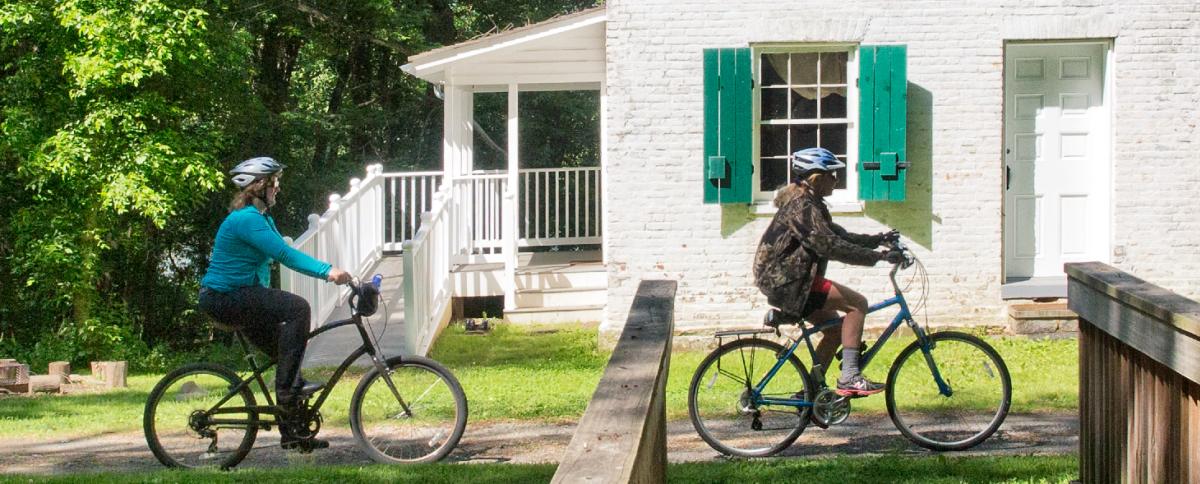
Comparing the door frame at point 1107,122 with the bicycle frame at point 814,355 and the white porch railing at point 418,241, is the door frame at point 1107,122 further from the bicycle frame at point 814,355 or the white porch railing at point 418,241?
the bicycle frame at point 814,355

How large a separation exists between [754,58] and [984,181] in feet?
7.59

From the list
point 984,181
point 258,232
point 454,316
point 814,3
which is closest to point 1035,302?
point 984,181

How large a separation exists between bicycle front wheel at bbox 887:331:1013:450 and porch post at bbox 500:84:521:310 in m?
7.88

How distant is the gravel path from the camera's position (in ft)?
27.8

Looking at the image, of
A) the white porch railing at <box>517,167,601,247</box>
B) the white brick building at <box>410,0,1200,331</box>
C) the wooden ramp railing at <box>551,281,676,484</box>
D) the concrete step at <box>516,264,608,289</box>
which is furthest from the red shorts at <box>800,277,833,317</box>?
the white porch railing at <box>517,167,601,247</box>

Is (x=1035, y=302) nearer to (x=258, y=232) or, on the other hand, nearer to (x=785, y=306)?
(x=785, y=306)

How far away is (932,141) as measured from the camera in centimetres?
1377

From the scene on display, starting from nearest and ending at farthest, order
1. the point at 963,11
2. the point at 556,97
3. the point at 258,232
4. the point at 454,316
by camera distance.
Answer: the point at 258,232 < the point at 963,11 < the point at 454,316 < the point at 556,97

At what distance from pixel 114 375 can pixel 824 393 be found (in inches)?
322

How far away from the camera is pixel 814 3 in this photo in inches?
538

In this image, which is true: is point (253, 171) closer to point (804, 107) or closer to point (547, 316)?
point (804, 107)

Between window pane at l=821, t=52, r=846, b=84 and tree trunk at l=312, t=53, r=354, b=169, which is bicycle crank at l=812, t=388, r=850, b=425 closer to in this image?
window pane at l=821, t=52, r=846, b=84

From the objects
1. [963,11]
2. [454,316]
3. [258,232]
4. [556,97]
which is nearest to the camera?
[258,232]

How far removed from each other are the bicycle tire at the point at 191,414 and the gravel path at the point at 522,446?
0.24 meters
